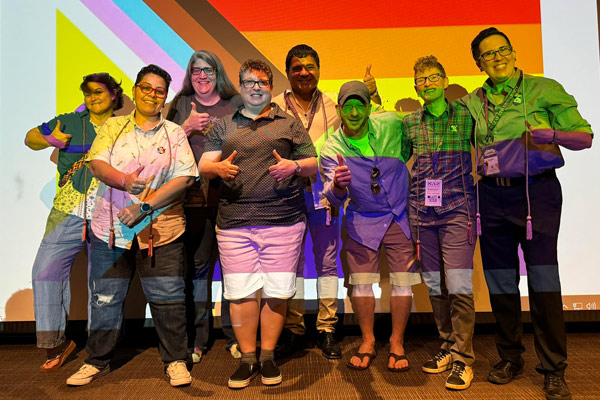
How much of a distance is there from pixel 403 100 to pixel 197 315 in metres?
2.07

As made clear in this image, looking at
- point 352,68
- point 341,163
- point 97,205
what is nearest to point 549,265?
point 341,163

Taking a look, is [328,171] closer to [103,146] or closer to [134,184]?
[134,184]

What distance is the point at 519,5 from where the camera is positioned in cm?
322

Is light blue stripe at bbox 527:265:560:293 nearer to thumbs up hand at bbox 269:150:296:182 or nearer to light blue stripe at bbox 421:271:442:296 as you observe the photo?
light blue stripe at bbox 421:271:442:296

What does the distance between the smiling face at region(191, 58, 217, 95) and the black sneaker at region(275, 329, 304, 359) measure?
1.63 meters

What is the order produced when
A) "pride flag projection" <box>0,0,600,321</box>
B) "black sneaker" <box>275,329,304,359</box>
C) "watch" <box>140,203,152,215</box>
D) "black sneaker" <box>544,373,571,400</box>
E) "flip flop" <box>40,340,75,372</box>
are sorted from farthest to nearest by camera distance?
"pride flag projection" <box>0,0,600,321</box> → "black sneaker" <box>275,329,304,359</box> → "flip flop" <box>40,340,75,372</box> → "watch" <box>140,203,152,215</box> → "black sneaker" <box>544,373,571,400</box>

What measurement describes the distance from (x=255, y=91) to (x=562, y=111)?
157 centimetres

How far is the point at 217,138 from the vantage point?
2.39 meters

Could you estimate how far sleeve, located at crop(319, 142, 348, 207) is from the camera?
248cm

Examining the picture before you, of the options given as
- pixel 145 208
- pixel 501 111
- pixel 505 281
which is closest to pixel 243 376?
pixel 145 208

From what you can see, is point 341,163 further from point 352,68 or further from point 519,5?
point 519,5

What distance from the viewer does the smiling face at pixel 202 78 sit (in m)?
2.79

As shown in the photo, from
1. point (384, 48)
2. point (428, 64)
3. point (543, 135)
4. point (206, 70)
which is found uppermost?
point (384, 48)

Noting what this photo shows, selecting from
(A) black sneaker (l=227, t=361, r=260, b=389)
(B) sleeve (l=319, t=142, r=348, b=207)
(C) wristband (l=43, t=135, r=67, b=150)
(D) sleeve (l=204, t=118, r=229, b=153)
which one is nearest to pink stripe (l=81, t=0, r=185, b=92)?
(C) wristband (l=43, t=135, r=67, b=150)
